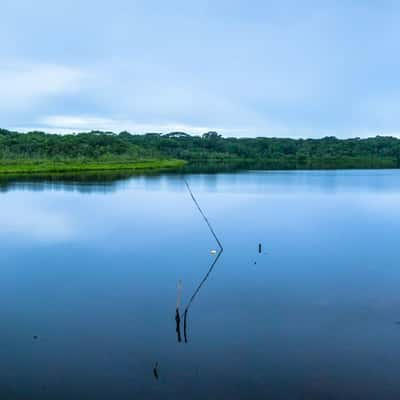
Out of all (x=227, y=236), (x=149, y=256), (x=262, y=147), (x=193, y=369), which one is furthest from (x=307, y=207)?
(x=262, y=147)

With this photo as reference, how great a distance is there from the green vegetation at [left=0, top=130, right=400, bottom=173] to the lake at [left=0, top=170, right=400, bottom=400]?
47.5 m

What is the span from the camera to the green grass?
6312cm

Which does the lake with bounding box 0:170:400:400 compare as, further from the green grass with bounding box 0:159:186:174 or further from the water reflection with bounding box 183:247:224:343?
the green grass with bounding box 0:159:186:174

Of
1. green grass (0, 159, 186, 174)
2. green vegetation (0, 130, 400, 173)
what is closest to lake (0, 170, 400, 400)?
green grass (0, 159, 186, 174)

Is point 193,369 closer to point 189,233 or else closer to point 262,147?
point 189,233

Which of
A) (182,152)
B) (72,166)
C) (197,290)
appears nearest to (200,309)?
(197,290)

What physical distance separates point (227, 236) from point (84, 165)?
5485 centimetres

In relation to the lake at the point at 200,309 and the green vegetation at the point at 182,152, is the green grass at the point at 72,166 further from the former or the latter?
the lake at the point at 200,309

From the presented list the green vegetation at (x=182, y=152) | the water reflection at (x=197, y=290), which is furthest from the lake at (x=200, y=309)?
the green vegetation at (x=182, y=152)

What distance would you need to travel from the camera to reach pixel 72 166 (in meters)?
69.8

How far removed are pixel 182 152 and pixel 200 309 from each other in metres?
109

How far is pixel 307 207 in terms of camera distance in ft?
99.3

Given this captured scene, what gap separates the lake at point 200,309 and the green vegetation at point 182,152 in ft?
156

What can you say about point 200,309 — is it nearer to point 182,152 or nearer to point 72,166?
point 72,166
